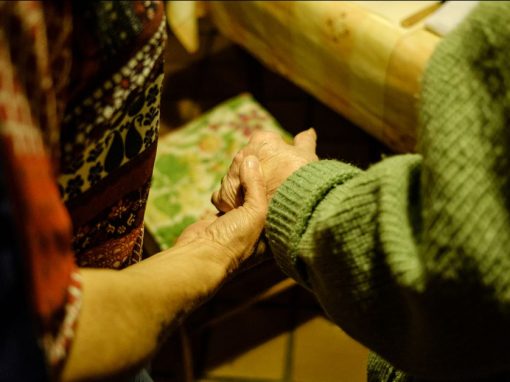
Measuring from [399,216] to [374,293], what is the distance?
9 cm

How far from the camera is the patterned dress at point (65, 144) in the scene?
375mm

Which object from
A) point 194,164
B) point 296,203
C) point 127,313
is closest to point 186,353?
point 194,164

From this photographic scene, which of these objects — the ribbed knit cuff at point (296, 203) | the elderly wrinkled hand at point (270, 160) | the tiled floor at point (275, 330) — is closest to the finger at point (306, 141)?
the elderly wrinkled hand at point (270, 160)

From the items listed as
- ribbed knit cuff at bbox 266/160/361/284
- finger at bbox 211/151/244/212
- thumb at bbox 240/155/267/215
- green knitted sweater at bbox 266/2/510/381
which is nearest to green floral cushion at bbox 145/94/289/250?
finger at bbox 211/151/244/212

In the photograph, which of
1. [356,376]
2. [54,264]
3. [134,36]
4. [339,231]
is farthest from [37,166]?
[356,376]

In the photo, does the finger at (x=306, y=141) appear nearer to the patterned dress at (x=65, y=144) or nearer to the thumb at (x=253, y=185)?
the thumb at (x=253, y=185)

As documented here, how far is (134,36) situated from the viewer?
0.50m

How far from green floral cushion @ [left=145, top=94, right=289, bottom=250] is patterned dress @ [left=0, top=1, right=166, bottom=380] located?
0.51 m

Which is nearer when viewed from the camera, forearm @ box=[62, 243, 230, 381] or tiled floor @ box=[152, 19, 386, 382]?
forearm @ box=[62, 243, 230, 381]

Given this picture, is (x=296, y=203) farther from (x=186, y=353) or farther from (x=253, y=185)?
(x=186, y=353)

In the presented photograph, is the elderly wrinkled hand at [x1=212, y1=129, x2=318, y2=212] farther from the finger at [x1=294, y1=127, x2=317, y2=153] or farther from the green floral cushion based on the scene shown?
the green floral cushion

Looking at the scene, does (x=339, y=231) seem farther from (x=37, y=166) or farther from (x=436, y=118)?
(x=37, y=166)

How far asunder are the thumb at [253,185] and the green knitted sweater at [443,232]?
0.28 meters

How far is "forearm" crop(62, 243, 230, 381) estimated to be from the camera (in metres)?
0.45
